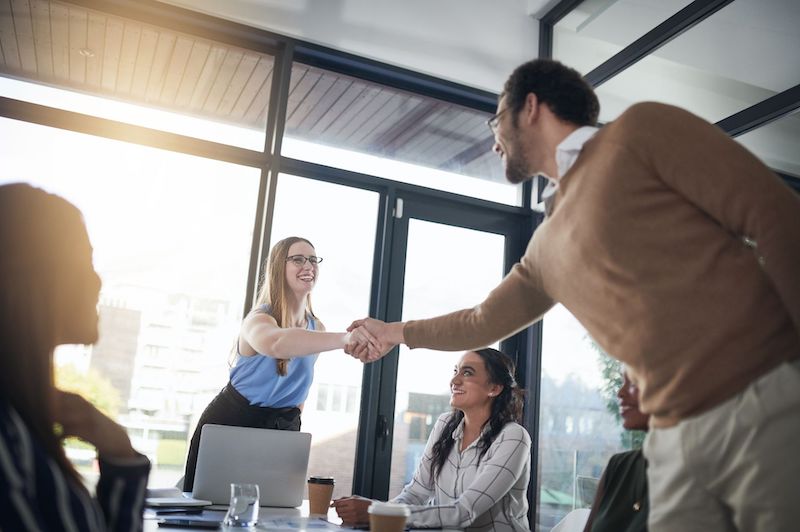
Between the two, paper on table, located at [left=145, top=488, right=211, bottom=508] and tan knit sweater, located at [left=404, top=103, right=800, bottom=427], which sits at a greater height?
tan knit sweater, located at [left=404, top=103, right=800, bottom=427]

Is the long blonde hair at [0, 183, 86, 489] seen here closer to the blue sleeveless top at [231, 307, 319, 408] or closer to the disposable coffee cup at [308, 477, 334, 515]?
the disposable coffee cup at [308, 477, 334, 515]

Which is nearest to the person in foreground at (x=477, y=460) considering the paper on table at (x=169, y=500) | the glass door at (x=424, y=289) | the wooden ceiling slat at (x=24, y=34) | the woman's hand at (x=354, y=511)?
the woman's hand at (x=354, y=511)

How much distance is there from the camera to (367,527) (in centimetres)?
190

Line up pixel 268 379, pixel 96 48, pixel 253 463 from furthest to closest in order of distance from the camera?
pixel 96 48 < pixel 268 379 < pixel 253 463

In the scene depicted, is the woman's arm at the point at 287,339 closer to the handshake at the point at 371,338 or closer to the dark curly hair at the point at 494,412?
the handshake at the point at 371,338

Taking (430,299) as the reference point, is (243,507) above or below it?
below

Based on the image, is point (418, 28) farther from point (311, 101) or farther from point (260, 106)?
point (260, 106)

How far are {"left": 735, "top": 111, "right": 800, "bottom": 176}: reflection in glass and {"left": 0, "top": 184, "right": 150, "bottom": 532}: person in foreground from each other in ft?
8.27

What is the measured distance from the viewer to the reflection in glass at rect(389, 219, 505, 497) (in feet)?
12.3

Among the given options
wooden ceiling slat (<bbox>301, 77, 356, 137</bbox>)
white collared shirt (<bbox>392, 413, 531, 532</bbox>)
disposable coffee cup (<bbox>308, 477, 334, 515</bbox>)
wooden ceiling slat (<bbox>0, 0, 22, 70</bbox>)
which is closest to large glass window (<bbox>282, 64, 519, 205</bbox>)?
wooden ceiling slat (<bbox>301, 77, 356, 137</bbox>)

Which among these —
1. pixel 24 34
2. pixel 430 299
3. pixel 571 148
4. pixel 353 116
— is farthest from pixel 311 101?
pixel 571 148

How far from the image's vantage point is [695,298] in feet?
4.16

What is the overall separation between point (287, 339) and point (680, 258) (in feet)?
5.55

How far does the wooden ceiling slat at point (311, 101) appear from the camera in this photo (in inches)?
149
